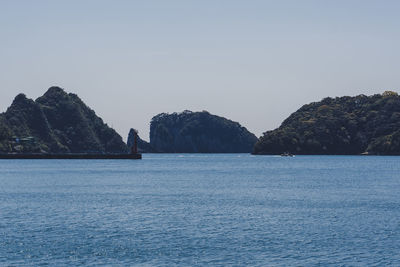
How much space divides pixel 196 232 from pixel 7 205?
109ft

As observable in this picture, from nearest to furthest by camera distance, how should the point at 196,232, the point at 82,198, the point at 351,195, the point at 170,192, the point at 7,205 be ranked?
the point at 196,232 < the point at 7,205 < the point at 82,198 < the point at 351,195 < the point at 170,192

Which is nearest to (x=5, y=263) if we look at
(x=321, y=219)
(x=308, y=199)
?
(x=321, y=219)

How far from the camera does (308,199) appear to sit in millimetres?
81812

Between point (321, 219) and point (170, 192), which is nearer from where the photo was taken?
point (321, 219)

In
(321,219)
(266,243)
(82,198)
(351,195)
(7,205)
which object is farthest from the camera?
(351,195)

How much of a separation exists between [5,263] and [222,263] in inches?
570

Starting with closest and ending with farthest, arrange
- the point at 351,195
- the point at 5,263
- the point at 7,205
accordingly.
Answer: the point at 5,263 → the point at 7,205 → the point at 351,195

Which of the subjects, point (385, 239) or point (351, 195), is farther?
point (351, 195)

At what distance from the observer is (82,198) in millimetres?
83375

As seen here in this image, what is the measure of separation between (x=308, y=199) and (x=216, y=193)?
17.2m

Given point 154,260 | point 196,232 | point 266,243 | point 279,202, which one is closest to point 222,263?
point 154,260

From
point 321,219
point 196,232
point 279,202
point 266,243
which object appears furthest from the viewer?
point 279,202

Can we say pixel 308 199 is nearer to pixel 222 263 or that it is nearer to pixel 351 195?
pixel 351 195

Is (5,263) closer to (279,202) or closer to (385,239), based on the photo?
(385,239)
